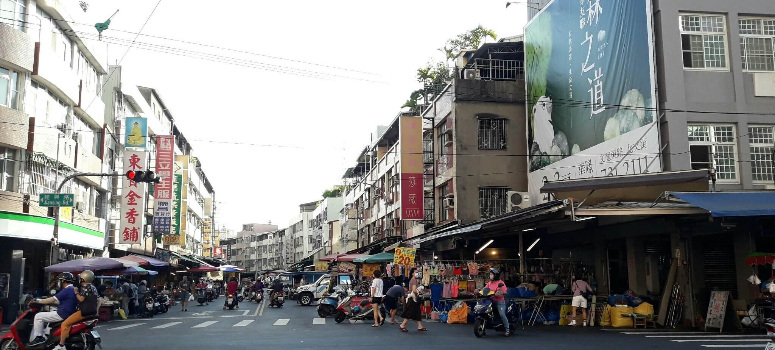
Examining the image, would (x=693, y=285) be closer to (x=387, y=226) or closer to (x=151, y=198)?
(x=387, y=226)

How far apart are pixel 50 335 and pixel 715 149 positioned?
18.4 metres

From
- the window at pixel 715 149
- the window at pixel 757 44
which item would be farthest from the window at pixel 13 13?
the window at pixel 757 44

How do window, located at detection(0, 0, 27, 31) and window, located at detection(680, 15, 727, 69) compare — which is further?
window, located at detection(0, 0, 27, 31)

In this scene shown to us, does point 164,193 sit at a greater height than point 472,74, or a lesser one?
lesser

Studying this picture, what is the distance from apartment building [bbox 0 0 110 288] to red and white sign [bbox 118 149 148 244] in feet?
4.36

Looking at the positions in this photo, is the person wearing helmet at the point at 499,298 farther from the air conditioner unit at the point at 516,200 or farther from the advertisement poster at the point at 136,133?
the advertisement poster at the point at 136,133

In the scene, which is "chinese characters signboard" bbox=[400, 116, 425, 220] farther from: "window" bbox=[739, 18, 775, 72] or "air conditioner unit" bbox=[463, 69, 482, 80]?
"window" bbox=[739, 18, 775, 72]

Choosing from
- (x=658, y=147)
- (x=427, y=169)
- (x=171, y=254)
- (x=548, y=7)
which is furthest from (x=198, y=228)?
(x=658, y=147)

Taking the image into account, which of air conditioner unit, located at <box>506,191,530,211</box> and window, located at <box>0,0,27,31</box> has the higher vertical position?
window, located at <box>0,0,27,31</box>

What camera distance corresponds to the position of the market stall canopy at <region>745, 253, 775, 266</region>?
17125mm

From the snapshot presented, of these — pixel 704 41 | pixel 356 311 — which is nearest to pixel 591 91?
pixel 704 41

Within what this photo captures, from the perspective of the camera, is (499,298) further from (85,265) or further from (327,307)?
(85,265)

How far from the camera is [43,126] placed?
27.5 m

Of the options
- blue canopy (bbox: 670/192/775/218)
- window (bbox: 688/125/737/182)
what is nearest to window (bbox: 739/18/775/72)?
window (bbox: 688/125/737/182)
